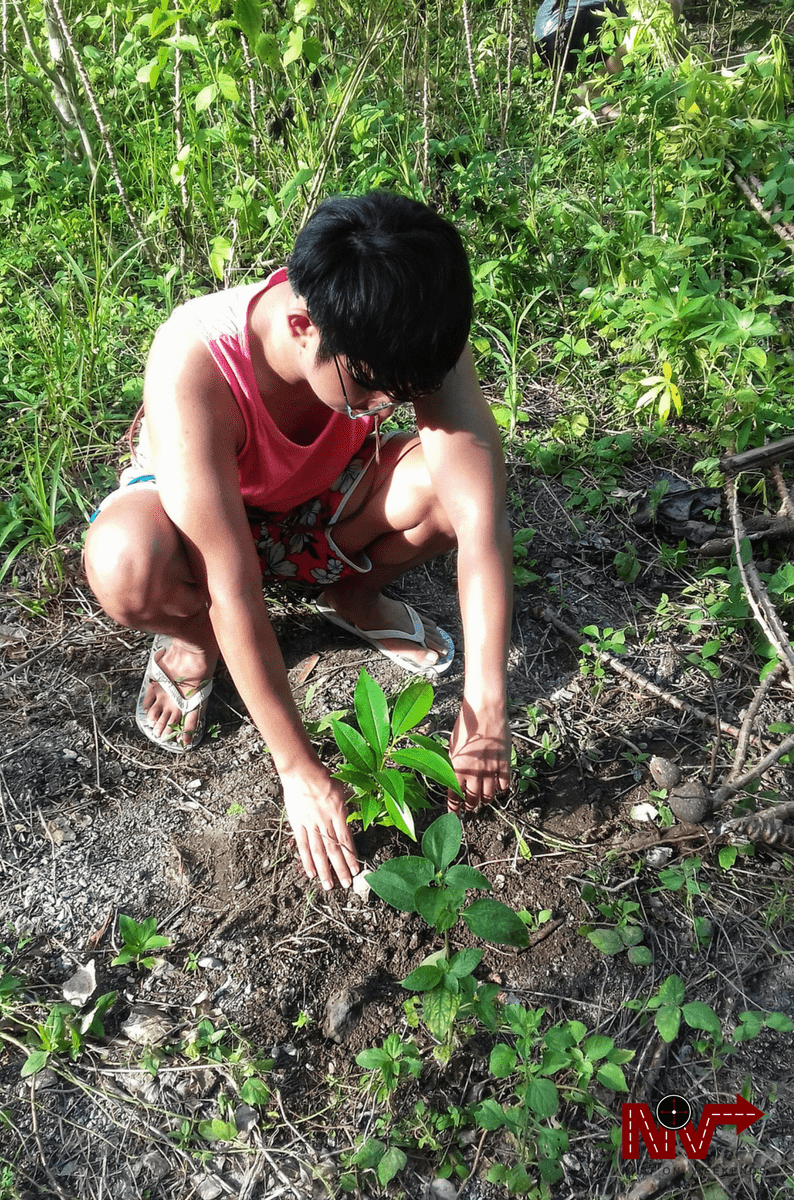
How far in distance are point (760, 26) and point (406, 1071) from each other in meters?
4.64

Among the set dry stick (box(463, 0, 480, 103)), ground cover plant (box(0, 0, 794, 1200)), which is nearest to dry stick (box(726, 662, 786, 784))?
ground cover plant (box(0, 0, 794, 1200))

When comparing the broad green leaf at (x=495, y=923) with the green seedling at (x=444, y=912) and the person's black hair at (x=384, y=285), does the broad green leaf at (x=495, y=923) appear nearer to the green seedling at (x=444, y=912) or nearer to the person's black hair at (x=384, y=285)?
the green seedling at (x=444, y=912)

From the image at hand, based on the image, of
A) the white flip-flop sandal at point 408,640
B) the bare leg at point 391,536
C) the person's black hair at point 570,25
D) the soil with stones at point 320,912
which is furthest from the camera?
the person's black hair at point 570,25

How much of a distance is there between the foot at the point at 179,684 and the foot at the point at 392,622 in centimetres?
34

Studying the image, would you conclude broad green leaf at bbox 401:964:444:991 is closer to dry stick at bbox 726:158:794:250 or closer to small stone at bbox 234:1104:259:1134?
small stone at bbox 234:1104:259:1134

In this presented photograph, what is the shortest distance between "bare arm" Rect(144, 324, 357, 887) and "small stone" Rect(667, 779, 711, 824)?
0.62 metres

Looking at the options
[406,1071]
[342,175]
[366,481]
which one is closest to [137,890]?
[406,1071]

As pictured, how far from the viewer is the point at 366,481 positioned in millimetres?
1918

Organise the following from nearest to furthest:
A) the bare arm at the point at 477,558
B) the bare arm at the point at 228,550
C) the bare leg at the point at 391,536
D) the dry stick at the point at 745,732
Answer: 1. the bare arm at the point at 228,550
2. the bare arm at the point at 477,558
3. the dry stick at the point at 745,732
4. the bare leg at the point at 391,536

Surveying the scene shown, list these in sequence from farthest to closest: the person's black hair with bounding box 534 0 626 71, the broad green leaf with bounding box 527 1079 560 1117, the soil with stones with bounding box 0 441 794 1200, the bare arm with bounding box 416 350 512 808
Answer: the person's black hair with bounding box 534 0 626 71, the bare arm with bounding box 416 350 512 808, the soil with stones with bounding box 0 441 794 1200, the broad green leaf with bounding box 527 1079 560 1117

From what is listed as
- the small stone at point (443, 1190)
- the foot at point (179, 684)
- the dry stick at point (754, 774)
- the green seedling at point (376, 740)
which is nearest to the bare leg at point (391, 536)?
the foot at point (179, 684)

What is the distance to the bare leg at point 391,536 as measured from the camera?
1.83 metres

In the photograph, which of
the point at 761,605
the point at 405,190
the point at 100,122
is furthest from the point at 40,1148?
the point at 405,190

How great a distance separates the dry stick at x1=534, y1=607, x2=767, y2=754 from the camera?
6.01 feet
